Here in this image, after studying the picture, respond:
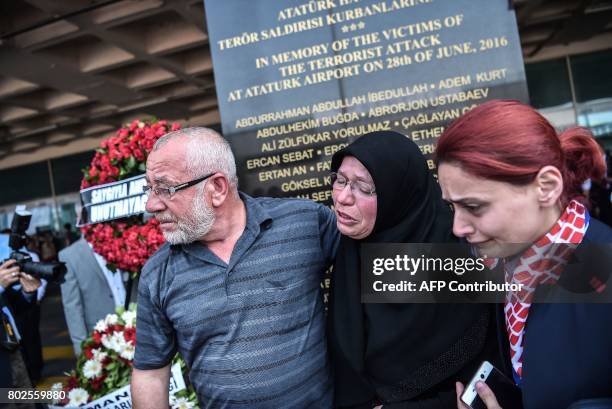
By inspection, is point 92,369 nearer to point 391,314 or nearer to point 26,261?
point 26,261

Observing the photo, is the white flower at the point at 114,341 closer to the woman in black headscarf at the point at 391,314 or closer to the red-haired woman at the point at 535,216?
the woman in black headscarf at the point at 391,314

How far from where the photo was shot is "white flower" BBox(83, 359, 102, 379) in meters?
2.07

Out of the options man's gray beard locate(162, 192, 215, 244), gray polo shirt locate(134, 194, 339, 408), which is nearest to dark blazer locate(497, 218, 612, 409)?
gray polo shirt locate(134, 194, 339, 408)

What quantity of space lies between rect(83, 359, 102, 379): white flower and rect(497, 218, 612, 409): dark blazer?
184cm

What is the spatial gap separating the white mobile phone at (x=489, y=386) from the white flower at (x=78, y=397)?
1.73 metres

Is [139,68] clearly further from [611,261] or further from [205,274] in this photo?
[611,261]

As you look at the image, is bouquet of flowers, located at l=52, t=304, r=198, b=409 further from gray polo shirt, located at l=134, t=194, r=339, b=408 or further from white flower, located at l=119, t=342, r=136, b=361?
gray polo shirt, located at l=134, t=194, r=339, b=408

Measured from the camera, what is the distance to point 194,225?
1505mm

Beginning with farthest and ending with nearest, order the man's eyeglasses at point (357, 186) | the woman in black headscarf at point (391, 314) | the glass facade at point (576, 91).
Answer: the glass facade at point (576, 91) → the man's eyeglasses at point (357, 186) → the woman in black headscarf at point (391, 314)

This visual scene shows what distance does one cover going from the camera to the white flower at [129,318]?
217 centimetres

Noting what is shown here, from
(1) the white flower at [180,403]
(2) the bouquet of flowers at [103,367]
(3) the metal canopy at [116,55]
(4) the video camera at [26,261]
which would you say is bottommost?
(1) the white flower at [180,403]

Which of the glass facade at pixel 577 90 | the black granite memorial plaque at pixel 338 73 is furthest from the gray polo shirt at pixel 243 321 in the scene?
the glass facade at pixel 577 90

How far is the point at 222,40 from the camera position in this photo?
269 cm

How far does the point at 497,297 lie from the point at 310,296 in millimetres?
639
